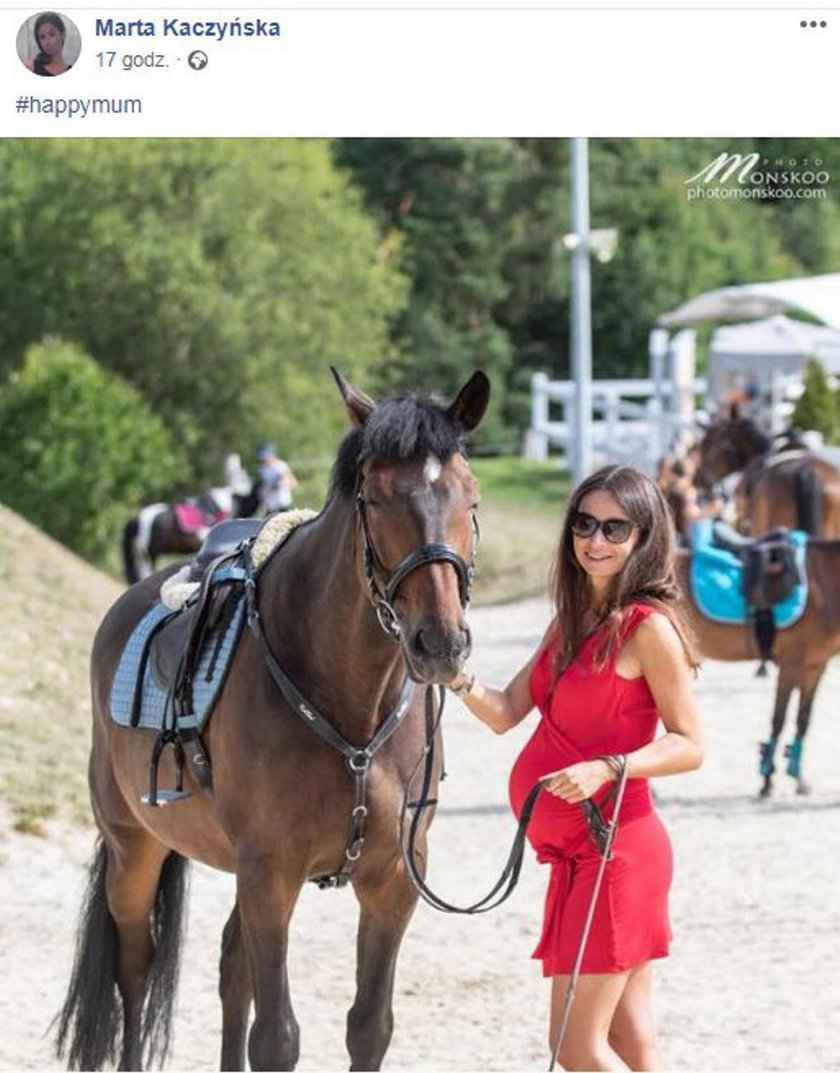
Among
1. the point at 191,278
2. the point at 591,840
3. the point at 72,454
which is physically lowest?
the point at 591,840

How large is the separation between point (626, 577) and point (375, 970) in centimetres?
139

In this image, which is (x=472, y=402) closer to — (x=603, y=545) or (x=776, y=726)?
(x=603, y=545)

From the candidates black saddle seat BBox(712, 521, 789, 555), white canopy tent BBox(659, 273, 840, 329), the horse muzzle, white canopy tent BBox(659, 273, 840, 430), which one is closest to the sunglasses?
the horse muzzle

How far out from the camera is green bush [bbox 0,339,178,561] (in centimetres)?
2539

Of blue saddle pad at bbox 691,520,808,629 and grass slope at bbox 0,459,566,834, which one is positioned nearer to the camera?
grass slope at bbox 0,459,566,834

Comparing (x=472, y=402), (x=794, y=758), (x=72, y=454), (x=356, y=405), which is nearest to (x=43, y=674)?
(x=794, y=758)

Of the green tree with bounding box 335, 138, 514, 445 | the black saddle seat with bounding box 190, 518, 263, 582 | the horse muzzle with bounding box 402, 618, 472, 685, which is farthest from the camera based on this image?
the green tree with bounding box 335, 138, 514, 445

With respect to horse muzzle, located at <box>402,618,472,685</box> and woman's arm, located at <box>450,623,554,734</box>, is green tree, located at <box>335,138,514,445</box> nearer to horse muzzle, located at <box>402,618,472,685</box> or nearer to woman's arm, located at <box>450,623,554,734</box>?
woman's arm, located at <box>450,623,554,734</box>

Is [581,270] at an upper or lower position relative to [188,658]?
upper

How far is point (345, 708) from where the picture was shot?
4.82 m

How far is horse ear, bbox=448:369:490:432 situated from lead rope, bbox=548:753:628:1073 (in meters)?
0.85

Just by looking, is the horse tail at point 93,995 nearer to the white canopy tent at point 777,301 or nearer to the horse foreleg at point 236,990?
the horse foreleg at point 236,990
